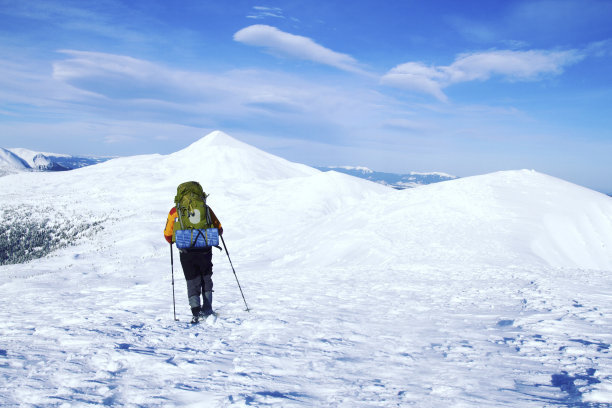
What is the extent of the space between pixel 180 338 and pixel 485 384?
4.93m

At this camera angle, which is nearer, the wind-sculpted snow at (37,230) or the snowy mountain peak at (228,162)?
the wind-sculpted snow at (37,230)

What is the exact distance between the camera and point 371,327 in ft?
25.8

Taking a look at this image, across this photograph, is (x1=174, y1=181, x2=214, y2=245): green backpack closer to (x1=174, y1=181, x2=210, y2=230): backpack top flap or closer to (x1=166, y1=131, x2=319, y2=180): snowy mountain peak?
(x1=174, y1=181, x2=210, y2=230): backpack top flap

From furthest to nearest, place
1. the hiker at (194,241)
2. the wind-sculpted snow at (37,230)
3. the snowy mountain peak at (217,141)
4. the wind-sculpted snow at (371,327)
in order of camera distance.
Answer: the snowy mountain peak at (217,141) < the wind-sculpted snow at (37,230) < the hiker at (194,241) < the wind-sculpted snow at (371,327)

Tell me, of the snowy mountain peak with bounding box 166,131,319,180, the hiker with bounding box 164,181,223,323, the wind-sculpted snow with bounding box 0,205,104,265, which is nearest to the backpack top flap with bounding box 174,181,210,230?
the hiker with bounding box 164,181,223,323

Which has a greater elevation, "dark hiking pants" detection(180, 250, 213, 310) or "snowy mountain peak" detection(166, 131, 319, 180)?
"snowy mountain peak" detection(166, 131, 319, 180)

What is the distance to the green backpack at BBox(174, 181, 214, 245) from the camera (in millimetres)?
8043

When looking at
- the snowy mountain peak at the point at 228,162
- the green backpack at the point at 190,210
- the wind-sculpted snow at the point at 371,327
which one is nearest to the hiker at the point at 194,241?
the green backpack at the point at 190,210

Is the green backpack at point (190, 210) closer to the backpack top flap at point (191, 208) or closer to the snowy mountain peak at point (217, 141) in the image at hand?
the backpack top flap at point (191, 208)

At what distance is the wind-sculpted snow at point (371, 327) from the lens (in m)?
4.55

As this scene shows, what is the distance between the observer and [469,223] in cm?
2412

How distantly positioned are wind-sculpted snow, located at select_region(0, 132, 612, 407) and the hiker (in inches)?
24.0

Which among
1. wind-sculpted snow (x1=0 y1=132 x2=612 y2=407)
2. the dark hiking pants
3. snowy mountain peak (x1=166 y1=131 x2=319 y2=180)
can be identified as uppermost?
snowy mountain peak (x1=166 y1=131 x2=319 y2=180)

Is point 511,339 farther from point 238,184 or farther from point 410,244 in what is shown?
point 238,184
